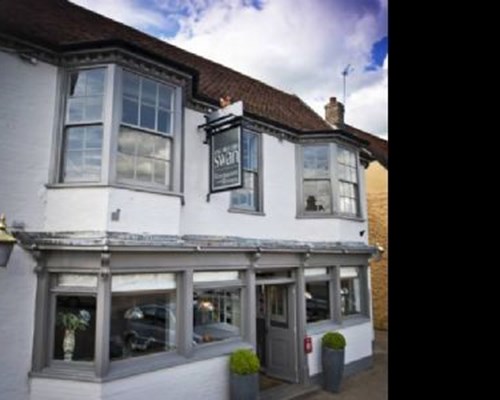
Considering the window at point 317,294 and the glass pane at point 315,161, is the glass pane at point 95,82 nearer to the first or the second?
the glass pane at point 315,161

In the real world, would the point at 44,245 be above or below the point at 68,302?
above

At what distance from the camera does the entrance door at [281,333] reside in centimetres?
438

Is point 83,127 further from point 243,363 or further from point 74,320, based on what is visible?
point 243,363

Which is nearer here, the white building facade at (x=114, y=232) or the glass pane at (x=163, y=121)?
the white building facade at (x=114, y=232)

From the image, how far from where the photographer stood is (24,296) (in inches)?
111

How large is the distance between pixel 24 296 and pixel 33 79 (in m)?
1.54

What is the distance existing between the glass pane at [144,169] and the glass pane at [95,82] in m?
0.59

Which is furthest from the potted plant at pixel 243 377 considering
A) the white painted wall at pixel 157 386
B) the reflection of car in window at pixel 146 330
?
the reflection of car in window at pixel 146 330

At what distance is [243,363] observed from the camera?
3.47 metres

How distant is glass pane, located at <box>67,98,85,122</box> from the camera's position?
3.09 metres

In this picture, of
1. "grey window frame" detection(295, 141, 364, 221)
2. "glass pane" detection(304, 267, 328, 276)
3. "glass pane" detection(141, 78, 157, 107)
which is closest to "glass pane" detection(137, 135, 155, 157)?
"glass pane" detection(141, 78, 157, 107)

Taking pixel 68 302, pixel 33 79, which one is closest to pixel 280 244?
pixel 68 302
